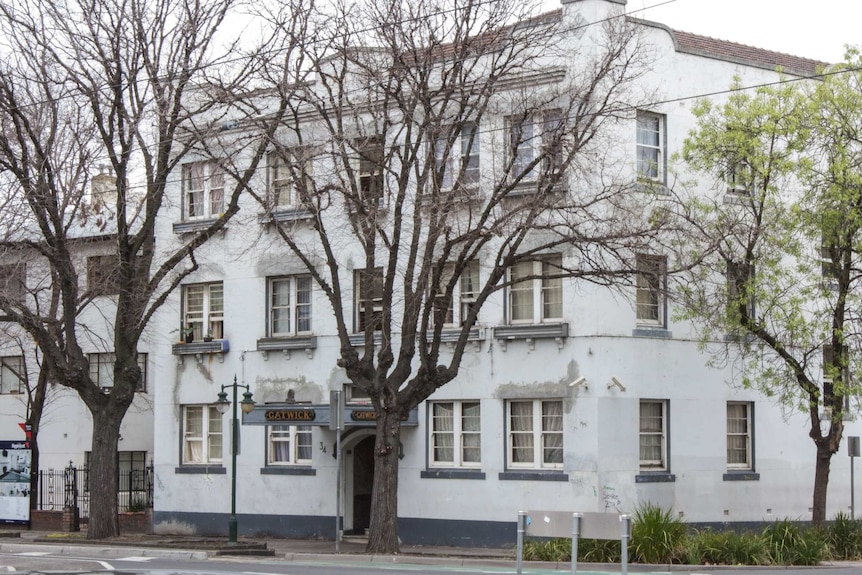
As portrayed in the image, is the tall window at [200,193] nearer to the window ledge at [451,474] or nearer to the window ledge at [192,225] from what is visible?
the window ledge at [192,225]

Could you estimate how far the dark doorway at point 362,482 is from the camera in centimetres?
3284

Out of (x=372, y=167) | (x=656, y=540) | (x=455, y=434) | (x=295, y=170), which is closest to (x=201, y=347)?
(x=455, y=434)

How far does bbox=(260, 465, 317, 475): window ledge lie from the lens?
106 feet

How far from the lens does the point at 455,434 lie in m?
30.1

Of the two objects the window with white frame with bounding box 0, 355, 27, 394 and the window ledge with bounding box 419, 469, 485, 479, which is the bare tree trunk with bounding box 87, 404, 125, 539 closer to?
the window ledge with bounding box 419, 469, 485, 479

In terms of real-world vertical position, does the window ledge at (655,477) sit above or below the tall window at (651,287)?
below

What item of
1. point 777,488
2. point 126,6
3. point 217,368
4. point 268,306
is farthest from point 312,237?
point 777,488

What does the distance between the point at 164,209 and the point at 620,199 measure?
13.5 metres

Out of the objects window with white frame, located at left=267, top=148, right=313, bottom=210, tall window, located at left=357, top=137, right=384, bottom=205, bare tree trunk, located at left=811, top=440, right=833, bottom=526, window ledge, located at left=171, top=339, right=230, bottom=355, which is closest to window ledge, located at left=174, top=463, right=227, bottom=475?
window ledge, located at left=171, top=339, right=230, bottom=355

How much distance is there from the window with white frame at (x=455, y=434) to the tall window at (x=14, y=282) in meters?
9.38

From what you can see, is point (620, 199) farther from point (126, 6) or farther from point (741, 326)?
point (126, 6)

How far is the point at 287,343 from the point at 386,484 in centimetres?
722

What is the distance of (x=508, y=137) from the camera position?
2647 cm

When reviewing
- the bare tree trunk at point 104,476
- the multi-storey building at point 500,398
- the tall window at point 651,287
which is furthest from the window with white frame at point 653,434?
the bare tree trunk at point 104,476
